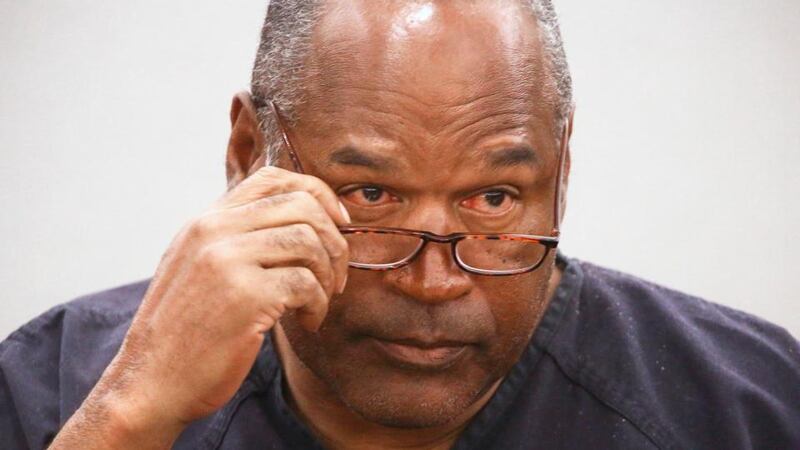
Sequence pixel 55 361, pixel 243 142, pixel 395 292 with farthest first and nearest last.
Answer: pixel 55 361, pixel 243 142, pixel 395 292

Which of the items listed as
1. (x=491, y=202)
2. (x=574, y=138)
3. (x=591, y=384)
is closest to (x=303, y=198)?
(x=491, y=202)

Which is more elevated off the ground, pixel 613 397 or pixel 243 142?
pixel 243 142

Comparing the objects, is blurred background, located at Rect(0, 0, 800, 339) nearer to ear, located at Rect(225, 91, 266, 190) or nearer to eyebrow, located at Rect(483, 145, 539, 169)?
ear, located at Rect(225, 91, 266, 190)

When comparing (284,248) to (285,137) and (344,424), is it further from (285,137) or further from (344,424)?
(344,424)

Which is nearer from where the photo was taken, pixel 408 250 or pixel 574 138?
pixel 408 250

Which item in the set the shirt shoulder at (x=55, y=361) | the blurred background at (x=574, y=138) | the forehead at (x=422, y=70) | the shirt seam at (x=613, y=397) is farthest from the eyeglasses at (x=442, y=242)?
the blurred background at (x=574, y=138)

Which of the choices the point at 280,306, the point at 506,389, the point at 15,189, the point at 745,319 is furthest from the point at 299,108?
the point at 15,189

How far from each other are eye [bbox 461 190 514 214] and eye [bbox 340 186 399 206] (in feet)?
0.30

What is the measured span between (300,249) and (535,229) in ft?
1.13

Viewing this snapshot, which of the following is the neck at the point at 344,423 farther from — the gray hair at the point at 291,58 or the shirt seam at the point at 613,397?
the gray hair at the point at 291,58

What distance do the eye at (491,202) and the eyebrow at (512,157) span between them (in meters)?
0.04

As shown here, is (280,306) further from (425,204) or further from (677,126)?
(677,126)

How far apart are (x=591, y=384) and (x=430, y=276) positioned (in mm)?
385

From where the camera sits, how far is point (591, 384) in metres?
1.74
